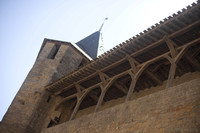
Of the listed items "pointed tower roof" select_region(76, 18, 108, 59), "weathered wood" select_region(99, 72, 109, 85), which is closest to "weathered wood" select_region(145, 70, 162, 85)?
"weathered wood" select_region(99, 72, 109, 85)

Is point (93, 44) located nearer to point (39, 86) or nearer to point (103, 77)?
point (39, 86)

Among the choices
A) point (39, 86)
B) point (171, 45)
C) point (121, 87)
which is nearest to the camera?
point (171, 45)

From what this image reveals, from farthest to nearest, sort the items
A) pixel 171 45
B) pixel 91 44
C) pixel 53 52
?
pixel 91 44, pixel 53 52, pixel 171 45

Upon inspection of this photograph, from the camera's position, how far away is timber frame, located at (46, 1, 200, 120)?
28.2ft

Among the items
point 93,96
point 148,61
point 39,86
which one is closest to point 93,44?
point 39,86

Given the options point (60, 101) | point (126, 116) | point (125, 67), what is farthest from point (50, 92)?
point (126, 116)

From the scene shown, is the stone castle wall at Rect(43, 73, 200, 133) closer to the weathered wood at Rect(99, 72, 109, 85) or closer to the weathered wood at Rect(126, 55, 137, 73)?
the weathered wood at Rect(126, 55, 137, 73)

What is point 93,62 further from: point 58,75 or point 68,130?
point 58,75

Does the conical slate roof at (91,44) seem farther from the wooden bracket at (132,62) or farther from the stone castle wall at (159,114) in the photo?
the stone castle wall at (159,114)

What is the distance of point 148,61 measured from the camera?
9.92 metres

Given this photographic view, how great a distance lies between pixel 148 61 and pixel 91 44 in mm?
15347

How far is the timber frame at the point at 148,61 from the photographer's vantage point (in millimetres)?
8594

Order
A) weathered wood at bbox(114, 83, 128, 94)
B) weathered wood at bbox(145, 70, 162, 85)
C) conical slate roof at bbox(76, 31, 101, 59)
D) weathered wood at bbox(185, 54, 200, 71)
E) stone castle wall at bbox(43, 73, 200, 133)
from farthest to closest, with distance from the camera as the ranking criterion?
conical slate roof at bbox(76, 31, 101, 59) → weathered wood at bbox(114, 83, 128, 94) → weathered wood at bbox(145, 70, 162, 85) → weathered wood at bbox(185, 54, 200, 71) → stone castle wall at bbox(43, 73, 200, 133)

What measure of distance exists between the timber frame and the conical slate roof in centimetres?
891
